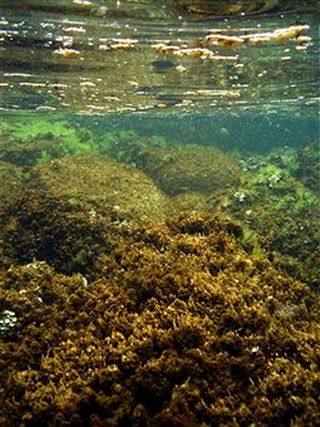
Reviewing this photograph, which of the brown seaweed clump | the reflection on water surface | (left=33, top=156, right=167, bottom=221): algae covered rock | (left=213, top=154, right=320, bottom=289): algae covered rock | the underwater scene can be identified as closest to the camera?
the brown seaweed clump

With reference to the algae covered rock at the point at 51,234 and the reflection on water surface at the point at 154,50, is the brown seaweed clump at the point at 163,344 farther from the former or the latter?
the reflection on water surface at the point at 154,50

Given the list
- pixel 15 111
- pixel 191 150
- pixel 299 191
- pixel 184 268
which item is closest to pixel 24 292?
pixel 184 268

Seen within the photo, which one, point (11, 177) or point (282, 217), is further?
point (11, 177)

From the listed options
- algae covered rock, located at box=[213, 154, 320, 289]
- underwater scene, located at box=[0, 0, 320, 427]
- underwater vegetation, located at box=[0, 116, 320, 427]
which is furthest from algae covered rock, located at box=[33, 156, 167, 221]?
algae covered rock, located at box=[213, 154, 320, 289]

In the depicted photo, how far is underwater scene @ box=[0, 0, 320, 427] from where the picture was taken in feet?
23.2

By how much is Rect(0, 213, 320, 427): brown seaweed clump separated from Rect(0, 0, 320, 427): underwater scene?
0.09ft

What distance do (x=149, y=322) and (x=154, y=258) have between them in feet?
7.99

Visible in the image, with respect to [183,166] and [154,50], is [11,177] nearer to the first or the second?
[154,50]

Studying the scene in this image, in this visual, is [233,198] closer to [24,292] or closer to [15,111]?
[24,292]

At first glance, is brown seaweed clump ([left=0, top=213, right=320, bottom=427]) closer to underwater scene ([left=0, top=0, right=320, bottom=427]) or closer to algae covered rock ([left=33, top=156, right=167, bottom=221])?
underwater scene ([left=0, top=0, right=320, bottom=427])

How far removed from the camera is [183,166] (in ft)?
106

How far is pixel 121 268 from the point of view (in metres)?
10.7

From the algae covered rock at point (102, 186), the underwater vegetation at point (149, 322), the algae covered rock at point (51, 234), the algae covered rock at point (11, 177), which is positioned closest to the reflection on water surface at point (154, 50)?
the algae covered rock at point (102, 186)

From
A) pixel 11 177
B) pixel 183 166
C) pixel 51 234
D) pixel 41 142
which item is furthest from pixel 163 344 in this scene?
pixel 41 142
